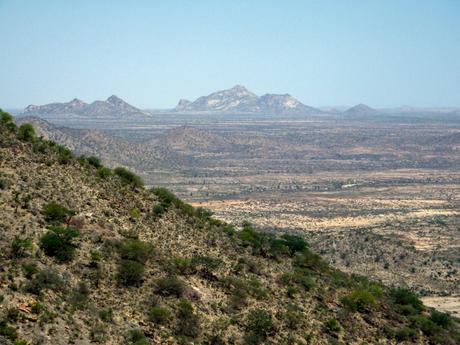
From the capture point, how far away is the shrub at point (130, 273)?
21.5 meters

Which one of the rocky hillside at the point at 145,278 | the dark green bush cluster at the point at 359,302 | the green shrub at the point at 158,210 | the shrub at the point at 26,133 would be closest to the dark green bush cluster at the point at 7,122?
the rocky hillside at the point at 145,278

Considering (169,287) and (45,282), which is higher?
(45,282)

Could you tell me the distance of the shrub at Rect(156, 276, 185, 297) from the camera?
21.9 metres

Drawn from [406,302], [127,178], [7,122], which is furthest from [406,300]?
[7,122]

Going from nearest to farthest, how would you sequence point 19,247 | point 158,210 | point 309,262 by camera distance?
point 19,247 < point 158,210 < point 309,262

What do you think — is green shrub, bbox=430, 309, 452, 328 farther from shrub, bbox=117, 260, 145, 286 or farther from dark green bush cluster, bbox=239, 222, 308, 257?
shrub, bbox=117, 260, 145, 286

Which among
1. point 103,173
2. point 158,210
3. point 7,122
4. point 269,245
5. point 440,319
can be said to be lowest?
point 440,319

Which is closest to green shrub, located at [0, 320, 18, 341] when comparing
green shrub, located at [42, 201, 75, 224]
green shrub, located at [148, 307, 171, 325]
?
green shrub, located at [148, 307, 171, 325]

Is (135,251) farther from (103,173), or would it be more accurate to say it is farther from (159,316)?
(103,173)

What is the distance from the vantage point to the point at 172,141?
646 feet

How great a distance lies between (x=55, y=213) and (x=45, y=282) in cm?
507

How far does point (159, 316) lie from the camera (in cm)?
1977

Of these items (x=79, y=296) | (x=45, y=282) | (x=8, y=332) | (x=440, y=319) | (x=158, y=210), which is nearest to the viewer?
(x=8, y=332)

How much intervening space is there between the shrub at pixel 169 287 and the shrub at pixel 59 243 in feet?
11.3
